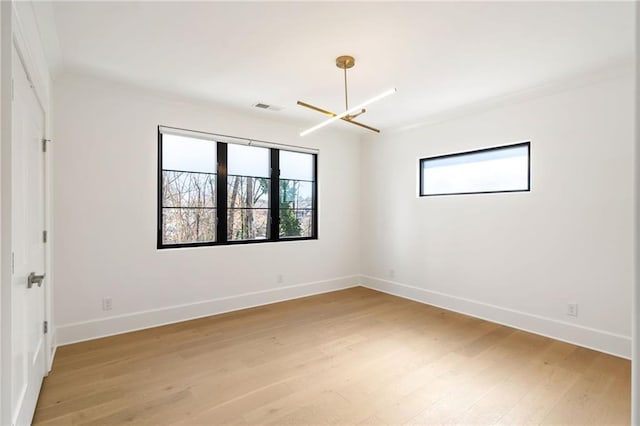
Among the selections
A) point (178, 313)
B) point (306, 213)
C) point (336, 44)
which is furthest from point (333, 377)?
point (306, 213)

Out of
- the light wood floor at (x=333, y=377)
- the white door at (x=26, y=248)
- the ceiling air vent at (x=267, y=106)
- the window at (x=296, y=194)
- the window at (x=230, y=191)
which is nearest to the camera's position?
the white door at (x=26, y=248)

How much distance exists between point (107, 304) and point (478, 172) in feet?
15.3

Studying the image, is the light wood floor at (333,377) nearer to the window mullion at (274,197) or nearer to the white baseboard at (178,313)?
the white baseboard at (178,313)

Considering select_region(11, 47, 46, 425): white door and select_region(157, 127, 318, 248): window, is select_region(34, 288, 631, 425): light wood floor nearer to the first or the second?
select_region(11, 47, 46, 425): white door

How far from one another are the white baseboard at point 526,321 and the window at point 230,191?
1.85 metres

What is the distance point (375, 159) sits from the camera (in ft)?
17.9

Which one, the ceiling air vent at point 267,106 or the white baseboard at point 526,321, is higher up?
the ceiling air vent at point 267,106

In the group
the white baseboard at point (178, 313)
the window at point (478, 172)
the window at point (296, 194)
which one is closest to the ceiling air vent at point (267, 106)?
the window at point (296, 194)

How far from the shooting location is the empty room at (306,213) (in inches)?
84.0

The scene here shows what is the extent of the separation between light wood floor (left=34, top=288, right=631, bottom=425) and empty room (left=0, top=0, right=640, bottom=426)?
24 millimetres

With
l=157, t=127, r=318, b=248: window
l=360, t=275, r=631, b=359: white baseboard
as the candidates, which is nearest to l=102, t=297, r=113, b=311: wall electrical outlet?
l=157, t=127, r=318, b=248: window

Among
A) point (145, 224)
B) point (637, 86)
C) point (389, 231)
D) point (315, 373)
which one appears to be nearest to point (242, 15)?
point (637, 86)

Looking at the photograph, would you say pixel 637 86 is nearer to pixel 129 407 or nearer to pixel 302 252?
pixel 129 407

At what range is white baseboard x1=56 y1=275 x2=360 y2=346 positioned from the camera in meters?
3.22
